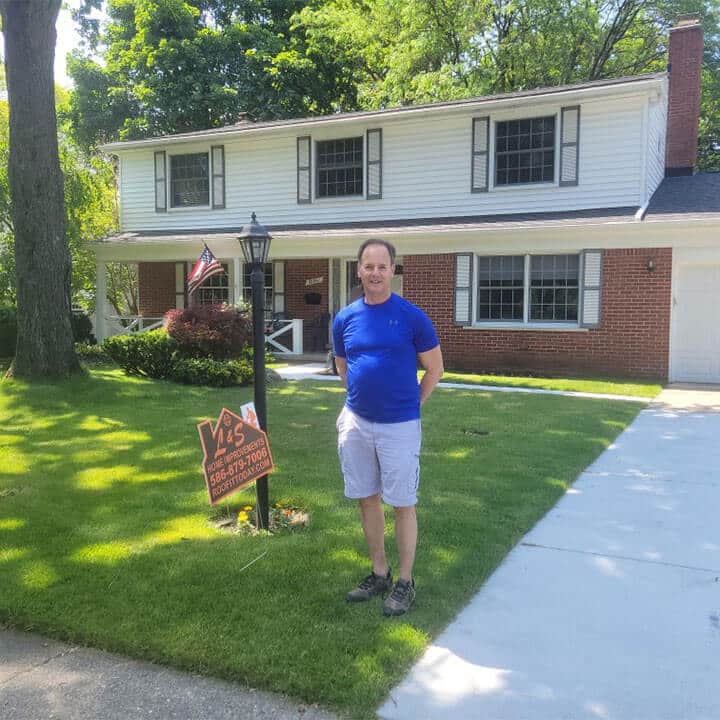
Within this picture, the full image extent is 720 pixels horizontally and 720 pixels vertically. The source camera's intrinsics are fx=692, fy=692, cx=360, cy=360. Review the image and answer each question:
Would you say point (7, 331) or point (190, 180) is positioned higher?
point (190, 180)

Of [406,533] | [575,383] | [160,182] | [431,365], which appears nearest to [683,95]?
[575,383]

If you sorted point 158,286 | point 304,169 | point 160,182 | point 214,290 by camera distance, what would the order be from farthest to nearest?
point 158,286
point 214,290
point 160,182
point 304,169

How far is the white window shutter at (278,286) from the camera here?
1825 centimetres

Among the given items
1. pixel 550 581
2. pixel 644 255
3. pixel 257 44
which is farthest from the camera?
pixel 257 44

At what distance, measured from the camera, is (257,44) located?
25.2 meters

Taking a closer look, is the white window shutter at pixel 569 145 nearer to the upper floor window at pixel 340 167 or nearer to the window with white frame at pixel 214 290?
the upper floor window at pixel 340 167

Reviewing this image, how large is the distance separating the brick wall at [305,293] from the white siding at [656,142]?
25.7 ft

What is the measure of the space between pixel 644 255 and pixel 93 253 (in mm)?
13380

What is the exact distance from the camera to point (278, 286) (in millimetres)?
18344

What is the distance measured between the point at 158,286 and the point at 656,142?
13.2 meters

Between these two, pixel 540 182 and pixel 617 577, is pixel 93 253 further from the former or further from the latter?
pixel 617 577

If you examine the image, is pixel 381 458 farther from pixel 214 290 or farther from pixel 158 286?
pixel 158 286

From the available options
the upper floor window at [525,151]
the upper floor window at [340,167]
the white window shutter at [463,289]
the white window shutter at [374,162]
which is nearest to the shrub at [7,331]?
the upper floor window at [340,167]

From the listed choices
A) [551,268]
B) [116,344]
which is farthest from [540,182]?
[116,344]
